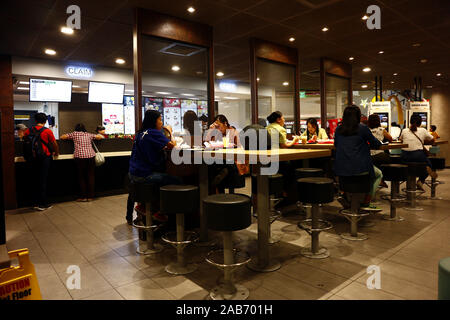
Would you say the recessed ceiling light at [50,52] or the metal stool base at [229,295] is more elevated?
the recessed ceiling light at [50,52]

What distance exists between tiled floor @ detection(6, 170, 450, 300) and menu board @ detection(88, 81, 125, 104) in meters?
4.02

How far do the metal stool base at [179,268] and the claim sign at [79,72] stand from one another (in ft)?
21.1

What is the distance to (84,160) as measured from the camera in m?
6.06

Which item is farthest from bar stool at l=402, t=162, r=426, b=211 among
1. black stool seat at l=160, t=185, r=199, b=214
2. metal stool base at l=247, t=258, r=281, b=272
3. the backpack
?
the backpack

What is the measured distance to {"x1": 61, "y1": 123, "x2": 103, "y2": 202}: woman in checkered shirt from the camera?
6008 mm

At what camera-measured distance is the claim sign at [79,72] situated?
7.37 m

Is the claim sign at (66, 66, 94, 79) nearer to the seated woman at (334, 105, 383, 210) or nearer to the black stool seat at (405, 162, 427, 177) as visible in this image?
the seated woman at (334, 105, 383, 210)

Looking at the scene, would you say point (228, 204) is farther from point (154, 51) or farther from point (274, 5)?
point (154, 51)

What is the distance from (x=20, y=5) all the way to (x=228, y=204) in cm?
427

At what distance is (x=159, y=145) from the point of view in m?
3.07

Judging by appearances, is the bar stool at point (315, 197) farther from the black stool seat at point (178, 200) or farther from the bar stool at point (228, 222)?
the black stool seat at point (178, 200)

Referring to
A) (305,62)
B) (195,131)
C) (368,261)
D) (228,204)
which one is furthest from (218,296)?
(305,62)

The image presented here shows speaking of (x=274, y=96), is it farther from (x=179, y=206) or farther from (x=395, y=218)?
(x=179, y=206)

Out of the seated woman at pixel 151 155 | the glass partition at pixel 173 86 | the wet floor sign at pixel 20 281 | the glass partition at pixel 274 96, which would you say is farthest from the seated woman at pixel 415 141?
the wet floor sign at pixel 20 281
